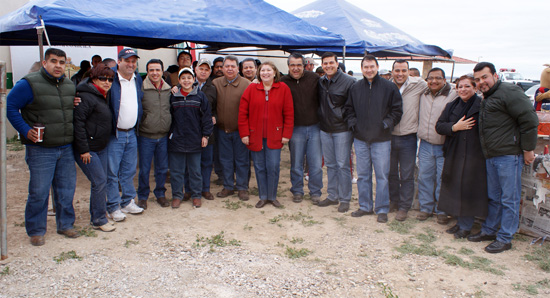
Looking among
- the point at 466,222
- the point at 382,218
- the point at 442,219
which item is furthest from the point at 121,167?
the point at 466,222

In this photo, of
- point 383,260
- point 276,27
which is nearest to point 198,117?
point 276,27

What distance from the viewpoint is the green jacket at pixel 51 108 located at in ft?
11.5

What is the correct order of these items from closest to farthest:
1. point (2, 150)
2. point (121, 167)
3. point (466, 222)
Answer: point (2, 150) → point (466, 222) → point (121, 167)

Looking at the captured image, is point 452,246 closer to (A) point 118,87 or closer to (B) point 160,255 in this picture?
(B) point 160,255

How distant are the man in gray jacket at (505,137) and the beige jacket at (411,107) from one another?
766mm

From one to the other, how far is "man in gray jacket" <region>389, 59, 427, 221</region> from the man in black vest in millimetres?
3523

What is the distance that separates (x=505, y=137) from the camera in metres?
3.68

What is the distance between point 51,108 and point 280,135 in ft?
8.28

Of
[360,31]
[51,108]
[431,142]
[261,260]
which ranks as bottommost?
[261,260]

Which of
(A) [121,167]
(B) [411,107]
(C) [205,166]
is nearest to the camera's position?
(B) [411,107]

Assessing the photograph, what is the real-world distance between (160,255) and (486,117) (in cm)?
338

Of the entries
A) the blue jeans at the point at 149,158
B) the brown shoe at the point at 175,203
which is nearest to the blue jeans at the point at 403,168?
the brown shoe at the point at 175,203

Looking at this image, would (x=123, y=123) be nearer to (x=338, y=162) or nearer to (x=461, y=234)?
(x=338, y=162)

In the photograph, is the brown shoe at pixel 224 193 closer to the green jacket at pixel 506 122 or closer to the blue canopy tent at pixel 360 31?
the green jacket at pixel 506 122
